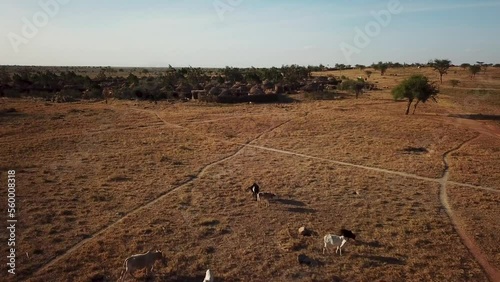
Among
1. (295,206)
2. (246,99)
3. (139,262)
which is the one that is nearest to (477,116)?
(246,99)

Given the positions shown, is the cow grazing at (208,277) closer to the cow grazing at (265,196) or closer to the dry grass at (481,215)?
the cow grazing at (265,196)

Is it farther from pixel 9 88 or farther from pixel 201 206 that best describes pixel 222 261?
pixel 9 88

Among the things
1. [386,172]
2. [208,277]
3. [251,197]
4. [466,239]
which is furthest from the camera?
[386,172]

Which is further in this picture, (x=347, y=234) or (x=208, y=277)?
(x=347, y=234)

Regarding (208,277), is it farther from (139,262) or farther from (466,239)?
(466,239)

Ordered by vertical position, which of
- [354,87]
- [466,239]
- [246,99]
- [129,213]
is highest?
[354,87]

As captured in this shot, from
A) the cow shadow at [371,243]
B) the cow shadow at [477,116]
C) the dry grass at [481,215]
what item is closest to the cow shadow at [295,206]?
the cow shadow at [371,243]

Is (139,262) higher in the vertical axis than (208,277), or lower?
higher

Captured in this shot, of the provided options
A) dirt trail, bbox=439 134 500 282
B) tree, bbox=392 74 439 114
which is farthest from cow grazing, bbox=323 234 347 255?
tree, bbox=392 74 439 114
